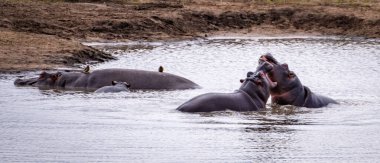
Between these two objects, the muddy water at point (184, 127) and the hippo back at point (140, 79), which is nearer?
the muddy water at point (184, 127)

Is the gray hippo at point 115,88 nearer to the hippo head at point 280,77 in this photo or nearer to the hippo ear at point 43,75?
the hippo ear at point 43,75

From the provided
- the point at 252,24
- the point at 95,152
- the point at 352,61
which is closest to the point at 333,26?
the point at 252,24

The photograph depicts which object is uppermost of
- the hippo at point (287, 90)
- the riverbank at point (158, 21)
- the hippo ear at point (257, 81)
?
the hippo ear at point (257, 81)

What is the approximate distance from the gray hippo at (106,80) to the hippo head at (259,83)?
8.87 feet

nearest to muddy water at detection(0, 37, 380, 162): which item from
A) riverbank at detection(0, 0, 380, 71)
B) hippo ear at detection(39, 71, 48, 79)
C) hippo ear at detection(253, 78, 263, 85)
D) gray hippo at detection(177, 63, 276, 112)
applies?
gray hippo at detection(177, 63, 276, 112)

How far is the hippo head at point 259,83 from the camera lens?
37.9 feet

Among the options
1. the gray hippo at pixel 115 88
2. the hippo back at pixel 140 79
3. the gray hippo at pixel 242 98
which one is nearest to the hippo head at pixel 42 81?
the hippo back at pixel 140 79

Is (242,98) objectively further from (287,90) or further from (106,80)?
(106,80)

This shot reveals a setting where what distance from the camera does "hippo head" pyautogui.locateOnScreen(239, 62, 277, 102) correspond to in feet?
37.9

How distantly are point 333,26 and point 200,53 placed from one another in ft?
21.0

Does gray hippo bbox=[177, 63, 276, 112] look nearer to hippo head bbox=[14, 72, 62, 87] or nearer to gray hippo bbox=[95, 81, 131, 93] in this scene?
gray hippo bbox=[95, 81, 131, 93]

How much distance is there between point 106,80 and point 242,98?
3.56 meters

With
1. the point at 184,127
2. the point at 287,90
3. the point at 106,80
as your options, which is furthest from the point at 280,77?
the point at 106,80

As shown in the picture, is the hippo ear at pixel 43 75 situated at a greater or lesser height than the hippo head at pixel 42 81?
greater
